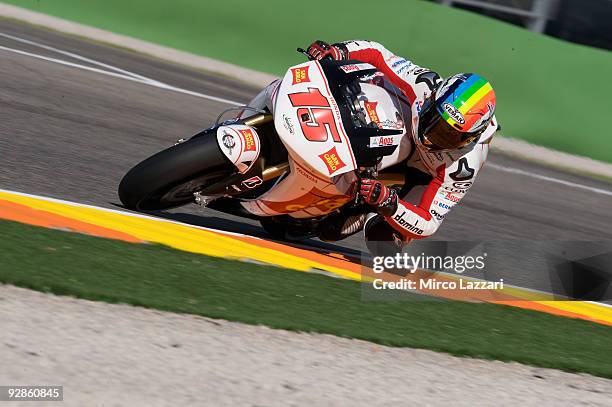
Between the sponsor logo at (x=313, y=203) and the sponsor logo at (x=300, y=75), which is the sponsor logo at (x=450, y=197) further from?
the sponsor logo at (x=300, y=75)

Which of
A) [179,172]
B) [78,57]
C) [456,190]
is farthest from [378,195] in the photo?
[78,57]

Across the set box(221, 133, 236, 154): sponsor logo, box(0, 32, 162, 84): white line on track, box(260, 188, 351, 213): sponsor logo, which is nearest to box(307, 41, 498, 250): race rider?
box(260, 188, 351, 213): sponsor logo

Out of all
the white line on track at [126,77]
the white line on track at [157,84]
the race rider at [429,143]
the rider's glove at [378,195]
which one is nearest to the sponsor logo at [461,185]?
the race rider at [429,143]

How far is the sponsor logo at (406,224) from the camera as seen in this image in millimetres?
6211

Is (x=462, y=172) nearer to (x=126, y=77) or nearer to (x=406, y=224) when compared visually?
(x=406, y=224)

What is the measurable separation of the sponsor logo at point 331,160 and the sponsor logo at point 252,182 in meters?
0.44

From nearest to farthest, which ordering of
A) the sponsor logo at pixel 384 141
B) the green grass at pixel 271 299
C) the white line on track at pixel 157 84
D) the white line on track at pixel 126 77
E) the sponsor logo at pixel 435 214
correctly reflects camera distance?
Result: the green grass at pixel 271 299 → the sponsor logo at pixel 384 141 → the sponsor logo at pixel 435 214 → the white line on track at pixel 126 77 → the white line on track at pixel 157 84

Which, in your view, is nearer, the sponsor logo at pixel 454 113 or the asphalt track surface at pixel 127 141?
the sponsor logo at pixel 454 113

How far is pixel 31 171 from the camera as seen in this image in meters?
7.02

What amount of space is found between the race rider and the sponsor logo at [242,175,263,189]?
1.99 feet

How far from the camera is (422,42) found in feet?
45.4

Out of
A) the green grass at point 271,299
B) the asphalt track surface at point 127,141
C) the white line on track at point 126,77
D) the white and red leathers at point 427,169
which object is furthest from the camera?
the white line on track at point 126,77

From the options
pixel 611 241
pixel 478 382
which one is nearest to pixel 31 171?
pixel 478 382

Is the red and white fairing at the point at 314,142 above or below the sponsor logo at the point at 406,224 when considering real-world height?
above
